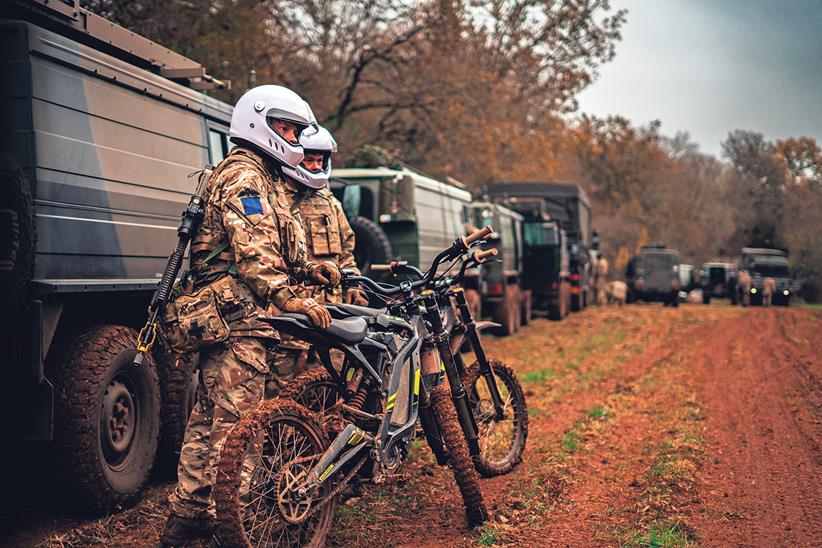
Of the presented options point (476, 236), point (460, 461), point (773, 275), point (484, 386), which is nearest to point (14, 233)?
point (476, 236)

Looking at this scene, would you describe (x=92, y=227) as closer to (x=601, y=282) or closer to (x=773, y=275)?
(x=601, y=282)

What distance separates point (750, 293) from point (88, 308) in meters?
35.5

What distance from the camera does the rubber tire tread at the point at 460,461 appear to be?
4836 millimetres

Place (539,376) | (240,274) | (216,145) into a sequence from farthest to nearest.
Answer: (539,376) < (216,145) < (240,274)

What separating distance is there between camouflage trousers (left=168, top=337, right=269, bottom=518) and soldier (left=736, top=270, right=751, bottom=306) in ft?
113

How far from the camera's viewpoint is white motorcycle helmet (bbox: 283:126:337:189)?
4.97 metres

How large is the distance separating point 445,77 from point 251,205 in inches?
727

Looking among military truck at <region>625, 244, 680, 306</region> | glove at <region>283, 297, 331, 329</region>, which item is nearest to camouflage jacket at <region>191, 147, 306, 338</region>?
glove at <region>283, 297, 331, 329</region>

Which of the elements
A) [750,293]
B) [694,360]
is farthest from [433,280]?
[750,293]

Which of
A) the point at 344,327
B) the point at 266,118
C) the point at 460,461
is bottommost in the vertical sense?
the point at 460,461

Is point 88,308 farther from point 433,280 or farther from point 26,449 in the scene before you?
point 433,280

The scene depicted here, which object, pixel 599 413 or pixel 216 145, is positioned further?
pixel 599 413

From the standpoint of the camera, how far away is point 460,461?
4.82 meters

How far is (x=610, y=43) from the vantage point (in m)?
31.0
